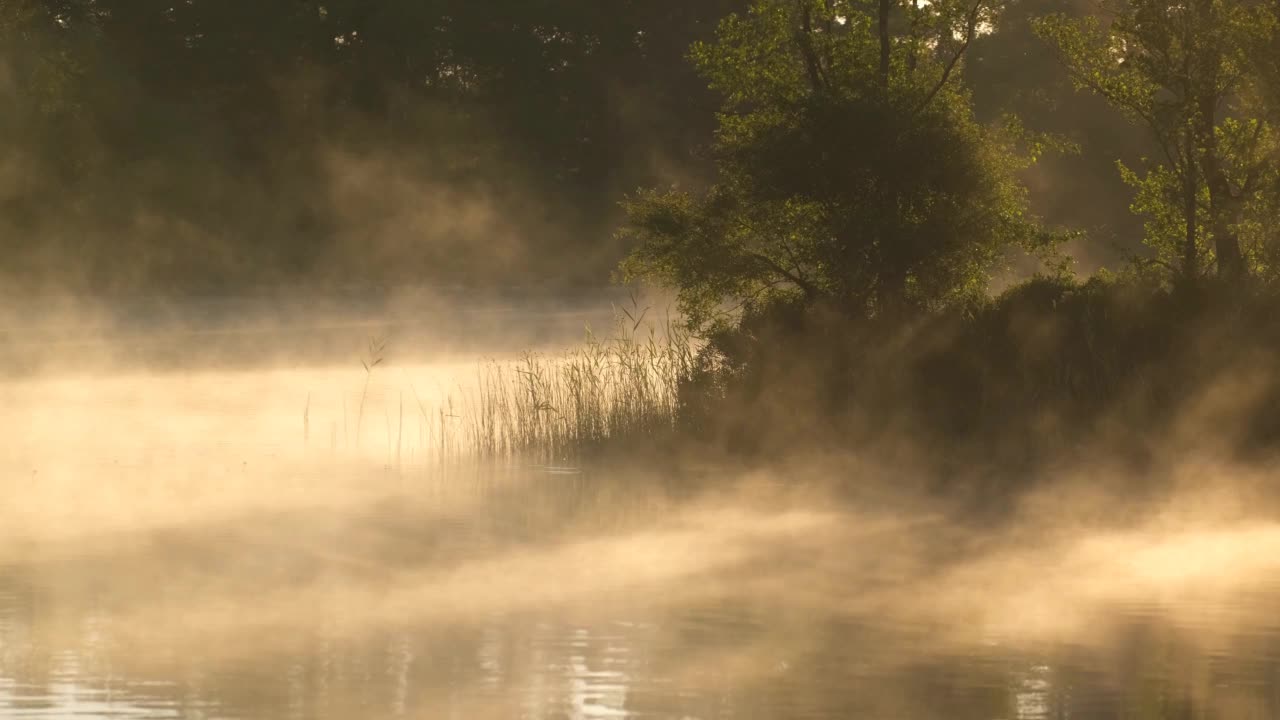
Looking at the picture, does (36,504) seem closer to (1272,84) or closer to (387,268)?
(1272,84)

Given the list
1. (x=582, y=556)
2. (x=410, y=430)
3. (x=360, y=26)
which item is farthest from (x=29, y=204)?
(x=582, y=556)

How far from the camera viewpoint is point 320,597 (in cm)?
1605

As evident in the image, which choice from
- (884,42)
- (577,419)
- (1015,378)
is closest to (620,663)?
(1015,378)

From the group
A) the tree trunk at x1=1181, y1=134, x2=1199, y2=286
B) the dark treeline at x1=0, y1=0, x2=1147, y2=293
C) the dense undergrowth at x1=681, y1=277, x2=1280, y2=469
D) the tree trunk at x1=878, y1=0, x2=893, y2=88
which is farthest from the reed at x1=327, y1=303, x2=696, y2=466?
the dark treeline at x1=0, y1=0, x2=1147, y2=293

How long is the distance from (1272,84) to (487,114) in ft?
176

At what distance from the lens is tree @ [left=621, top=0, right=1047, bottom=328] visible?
30719mm

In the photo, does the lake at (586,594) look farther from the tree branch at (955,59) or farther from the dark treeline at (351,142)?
the dark treeline at (351,142)

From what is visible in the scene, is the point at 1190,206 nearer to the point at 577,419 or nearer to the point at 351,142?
the point at 577,419

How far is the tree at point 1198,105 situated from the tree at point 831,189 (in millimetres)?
2348

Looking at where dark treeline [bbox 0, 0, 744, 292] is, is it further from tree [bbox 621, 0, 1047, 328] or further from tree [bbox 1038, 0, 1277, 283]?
tree [bbox 1038, 0, 1277, 283]

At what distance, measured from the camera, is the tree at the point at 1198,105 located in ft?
105

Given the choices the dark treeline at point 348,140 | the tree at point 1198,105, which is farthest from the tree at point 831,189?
the dark treeline at point 348,140

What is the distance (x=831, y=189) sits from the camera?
1216 inches

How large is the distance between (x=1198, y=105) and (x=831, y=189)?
590 centimetres
